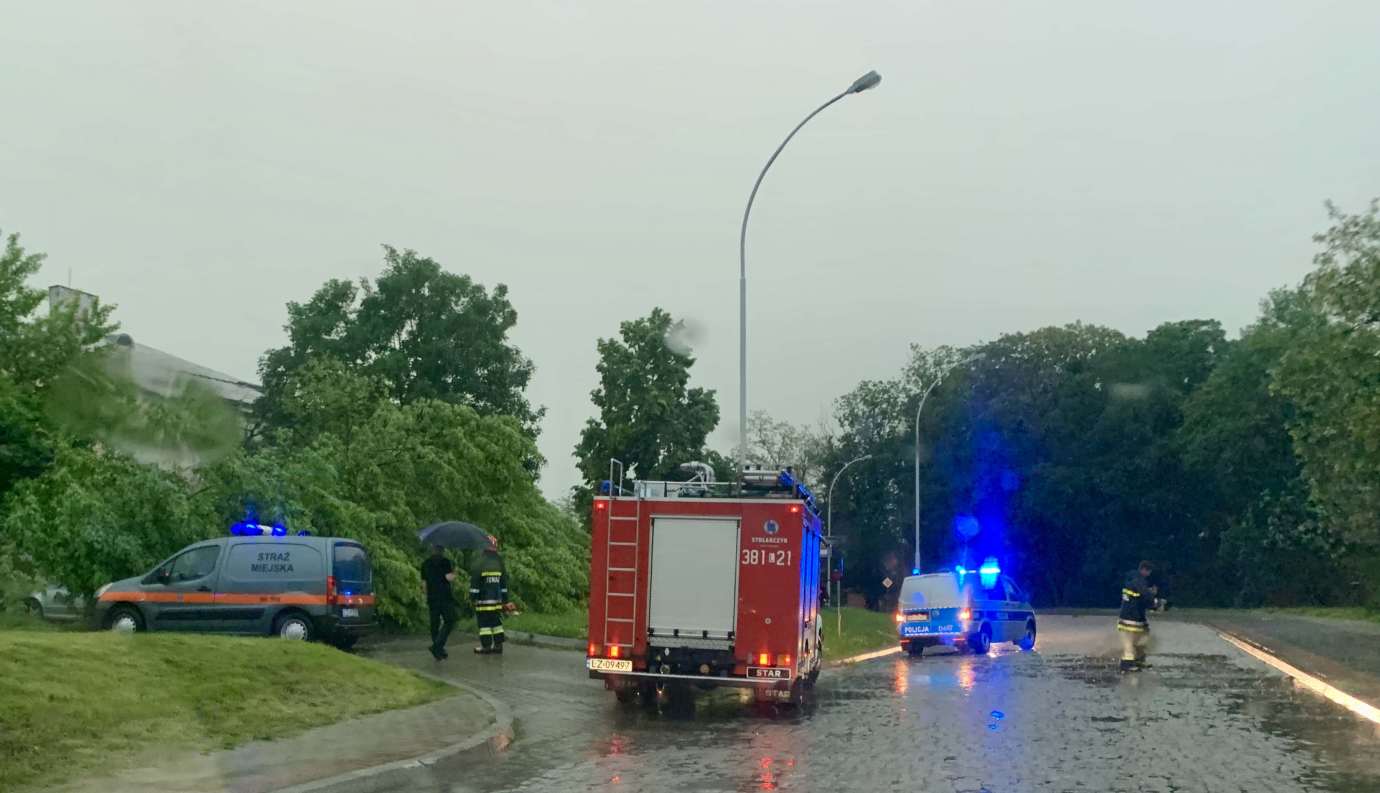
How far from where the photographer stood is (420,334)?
196 ft

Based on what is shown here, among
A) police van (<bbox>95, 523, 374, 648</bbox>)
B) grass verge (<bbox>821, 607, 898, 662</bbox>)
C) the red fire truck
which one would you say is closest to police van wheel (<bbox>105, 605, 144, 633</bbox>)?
police van (<bbox>95, 523, 374, 648</bbox>)

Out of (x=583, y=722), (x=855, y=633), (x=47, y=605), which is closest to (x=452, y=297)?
(x=855, y=633)

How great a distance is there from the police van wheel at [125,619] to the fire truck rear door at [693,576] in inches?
344

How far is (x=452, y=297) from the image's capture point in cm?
5978

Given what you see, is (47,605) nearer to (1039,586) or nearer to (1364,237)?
(1364,237)

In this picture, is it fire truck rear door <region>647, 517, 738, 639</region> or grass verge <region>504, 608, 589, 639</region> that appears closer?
fire truck rear door <region>647, 517, 738, 639</region>

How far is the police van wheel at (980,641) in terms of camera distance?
3019 centimetres

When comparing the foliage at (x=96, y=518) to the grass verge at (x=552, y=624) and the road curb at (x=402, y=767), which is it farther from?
the road curb at (x=402, y=767)

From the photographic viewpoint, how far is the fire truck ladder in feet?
55.5

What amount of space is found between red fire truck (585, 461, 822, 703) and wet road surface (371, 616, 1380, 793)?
1.59 ft

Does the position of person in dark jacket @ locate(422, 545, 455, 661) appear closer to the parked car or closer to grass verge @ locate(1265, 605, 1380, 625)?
the parked car

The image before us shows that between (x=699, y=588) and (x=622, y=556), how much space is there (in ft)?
3.31

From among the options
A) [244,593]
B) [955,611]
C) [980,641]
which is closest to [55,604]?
[244,593]

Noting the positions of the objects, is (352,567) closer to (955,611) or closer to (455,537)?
(455,537)
